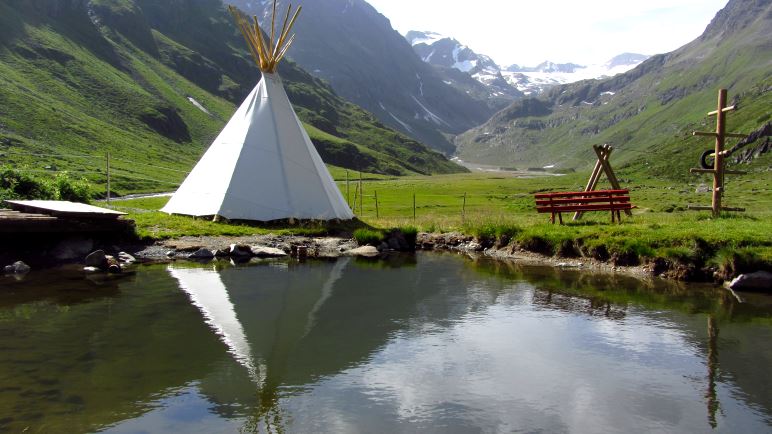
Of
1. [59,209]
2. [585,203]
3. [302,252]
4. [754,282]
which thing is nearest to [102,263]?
[59,209]

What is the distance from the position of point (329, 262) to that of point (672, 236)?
534 inches

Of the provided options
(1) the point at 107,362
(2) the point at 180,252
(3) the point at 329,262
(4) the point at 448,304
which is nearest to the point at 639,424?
(4) the point at 448,304

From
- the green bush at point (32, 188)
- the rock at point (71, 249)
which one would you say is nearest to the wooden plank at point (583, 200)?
the rock at point (71, 249)

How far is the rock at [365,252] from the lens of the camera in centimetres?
2783

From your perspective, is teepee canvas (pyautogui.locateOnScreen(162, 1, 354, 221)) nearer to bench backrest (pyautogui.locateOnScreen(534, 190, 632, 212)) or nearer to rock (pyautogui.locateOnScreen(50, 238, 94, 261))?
rock (pyautogui.locateOnScreen(50, 238, 94, 261))

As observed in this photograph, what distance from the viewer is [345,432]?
9.25m

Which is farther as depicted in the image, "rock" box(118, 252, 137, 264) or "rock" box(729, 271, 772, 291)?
"rock" box(118, 252, 137, 264)

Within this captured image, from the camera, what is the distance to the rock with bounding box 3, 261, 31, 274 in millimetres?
20781

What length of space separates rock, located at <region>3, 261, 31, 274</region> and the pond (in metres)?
1.01

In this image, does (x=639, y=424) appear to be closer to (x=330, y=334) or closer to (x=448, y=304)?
(x=330, y=334)

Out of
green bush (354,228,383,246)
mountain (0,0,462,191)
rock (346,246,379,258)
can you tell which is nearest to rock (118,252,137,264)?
rock (346,246,379,258)

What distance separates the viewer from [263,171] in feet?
103

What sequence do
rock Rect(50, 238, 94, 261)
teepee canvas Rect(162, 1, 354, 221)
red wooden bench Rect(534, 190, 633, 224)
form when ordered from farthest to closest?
teepee canvas Rect(162, 1, 354, 221)
red wooden bench Rect(534, 190, 633, 224)
rock Rect(50, 238, 94, 261)

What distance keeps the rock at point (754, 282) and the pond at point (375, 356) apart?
2.22 feet
